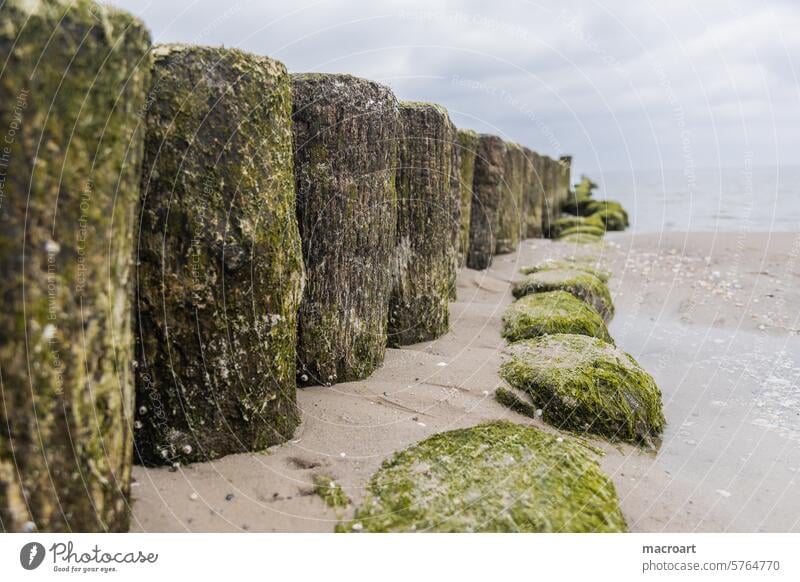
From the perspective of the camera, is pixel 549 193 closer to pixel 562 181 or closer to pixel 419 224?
pixel 562 181

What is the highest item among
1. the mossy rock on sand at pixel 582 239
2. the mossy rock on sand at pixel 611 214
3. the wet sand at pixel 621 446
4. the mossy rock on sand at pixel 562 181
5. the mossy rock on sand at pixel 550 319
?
the mossy rock on sand at pixel 562 181

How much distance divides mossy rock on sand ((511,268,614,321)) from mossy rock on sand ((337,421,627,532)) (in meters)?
3.90

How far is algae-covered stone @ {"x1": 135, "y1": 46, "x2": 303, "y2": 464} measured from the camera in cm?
278

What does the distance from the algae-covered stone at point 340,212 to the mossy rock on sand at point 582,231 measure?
426 inches

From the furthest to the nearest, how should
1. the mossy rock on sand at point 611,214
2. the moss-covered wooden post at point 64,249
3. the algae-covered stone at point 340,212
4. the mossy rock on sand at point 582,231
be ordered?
the mossy rock on sand at point 611,214, the mossy rock on sand at point 582,231, the algae-covered stone at point 340,212, the moss-covered wooden post at point 64,249

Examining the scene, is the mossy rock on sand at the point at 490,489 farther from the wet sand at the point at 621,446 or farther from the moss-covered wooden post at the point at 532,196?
the moss-covered wooden post at the point at 532,196

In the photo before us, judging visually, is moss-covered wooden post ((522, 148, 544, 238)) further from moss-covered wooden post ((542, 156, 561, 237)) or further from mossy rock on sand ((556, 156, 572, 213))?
mossy rock on sand ((556, 156, 572, 213))

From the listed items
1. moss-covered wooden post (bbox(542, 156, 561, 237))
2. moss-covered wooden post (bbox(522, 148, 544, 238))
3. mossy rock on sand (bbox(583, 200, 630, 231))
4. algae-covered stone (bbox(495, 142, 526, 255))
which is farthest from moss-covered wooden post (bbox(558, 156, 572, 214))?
algae-covered stone (bbox(495, 142, 526, 255))

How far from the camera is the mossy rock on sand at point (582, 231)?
47.7 ft

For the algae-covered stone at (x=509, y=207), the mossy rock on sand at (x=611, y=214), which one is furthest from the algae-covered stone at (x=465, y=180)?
the mossy rock on sand at (x=611, y=214)

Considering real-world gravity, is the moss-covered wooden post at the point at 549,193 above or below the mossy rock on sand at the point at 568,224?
above

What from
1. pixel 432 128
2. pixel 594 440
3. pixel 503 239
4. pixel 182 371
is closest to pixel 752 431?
pixel 594 440
